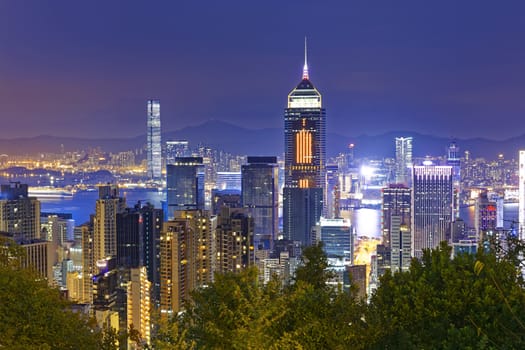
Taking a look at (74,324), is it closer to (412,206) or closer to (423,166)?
(412,206)

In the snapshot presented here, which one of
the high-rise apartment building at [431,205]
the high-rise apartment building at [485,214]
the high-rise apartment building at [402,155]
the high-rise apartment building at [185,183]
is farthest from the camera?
the high-rise apartment building at [402,155]

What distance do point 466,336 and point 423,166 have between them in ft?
75.0

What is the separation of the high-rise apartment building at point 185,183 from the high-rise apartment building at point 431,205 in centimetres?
839

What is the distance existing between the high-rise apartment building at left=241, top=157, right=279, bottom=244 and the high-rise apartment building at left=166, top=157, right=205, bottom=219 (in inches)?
73.4

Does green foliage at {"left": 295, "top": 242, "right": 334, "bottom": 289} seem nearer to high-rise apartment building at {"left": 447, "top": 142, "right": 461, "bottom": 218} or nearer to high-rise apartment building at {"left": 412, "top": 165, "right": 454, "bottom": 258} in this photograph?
high-rise apartment building at {"left": 412, "top": 165, "right": 454, "bottom": 258}

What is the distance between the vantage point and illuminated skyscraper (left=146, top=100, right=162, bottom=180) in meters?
30.7

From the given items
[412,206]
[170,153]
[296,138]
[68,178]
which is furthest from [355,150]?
[68,178]

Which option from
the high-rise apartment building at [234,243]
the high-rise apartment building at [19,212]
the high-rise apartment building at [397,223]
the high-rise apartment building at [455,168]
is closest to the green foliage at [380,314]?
the high-rise apartment building at [234,243]

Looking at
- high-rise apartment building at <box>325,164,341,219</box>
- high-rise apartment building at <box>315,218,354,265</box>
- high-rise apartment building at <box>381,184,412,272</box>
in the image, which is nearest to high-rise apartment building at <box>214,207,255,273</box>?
high-rise apartment building at <box>381,184,412,272</box>

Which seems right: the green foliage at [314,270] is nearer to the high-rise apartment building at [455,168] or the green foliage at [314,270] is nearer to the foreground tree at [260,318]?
the foreground tree at [260,318]

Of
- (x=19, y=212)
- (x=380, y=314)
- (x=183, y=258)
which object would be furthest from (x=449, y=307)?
(x=19, y=212)

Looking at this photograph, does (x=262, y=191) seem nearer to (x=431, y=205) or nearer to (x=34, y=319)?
(x=431, y=205)

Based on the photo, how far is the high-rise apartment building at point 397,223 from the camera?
18.9 meters

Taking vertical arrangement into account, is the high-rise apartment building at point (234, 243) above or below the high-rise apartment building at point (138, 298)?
above
